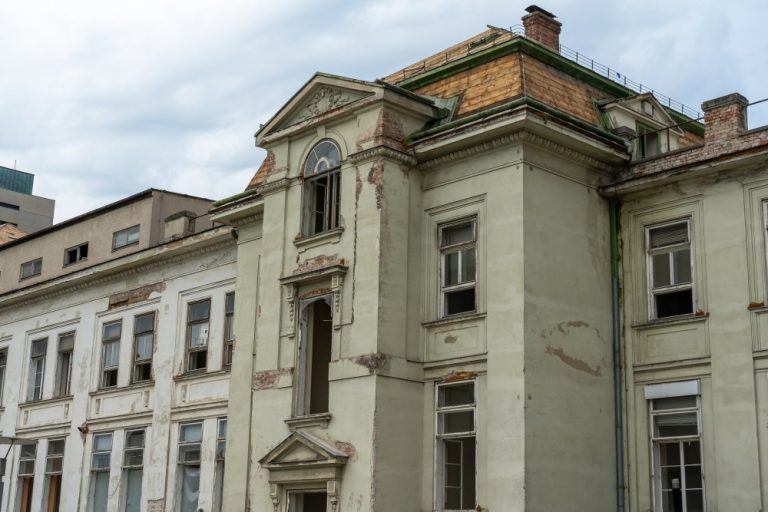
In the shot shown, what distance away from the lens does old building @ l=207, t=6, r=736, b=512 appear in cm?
1859

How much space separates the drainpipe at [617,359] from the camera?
62.0 ft

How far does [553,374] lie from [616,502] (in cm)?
244

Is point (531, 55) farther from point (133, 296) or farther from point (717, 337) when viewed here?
point (133, 296)

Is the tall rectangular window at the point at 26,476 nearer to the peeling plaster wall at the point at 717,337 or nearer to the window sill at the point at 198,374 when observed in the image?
the window sill at the point at 198,374

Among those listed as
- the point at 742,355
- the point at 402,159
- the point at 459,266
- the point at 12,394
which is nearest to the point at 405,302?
the point at 459,266

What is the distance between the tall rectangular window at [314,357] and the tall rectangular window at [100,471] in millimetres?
9147

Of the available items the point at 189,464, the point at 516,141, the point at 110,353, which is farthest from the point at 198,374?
the point at 516,141

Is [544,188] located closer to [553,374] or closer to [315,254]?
[553,374]

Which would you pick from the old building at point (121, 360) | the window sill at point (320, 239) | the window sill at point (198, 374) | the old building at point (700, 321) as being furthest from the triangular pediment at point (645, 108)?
the window sill at point (198, 374)

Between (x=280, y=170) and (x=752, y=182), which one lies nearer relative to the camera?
(x=752, y=182)

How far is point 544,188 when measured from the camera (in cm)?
1938

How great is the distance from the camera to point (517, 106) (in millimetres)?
18797

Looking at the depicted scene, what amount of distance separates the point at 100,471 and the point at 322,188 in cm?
1141

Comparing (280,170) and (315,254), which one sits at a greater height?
(280,170)
